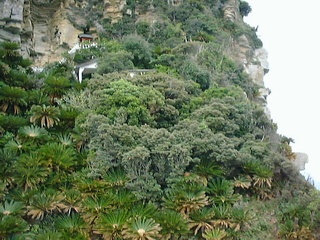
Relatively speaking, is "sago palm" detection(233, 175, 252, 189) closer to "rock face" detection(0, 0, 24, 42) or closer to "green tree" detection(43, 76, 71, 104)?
"green tree" detection(43, 76, 71, 104)

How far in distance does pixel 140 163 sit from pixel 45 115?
5.42 m

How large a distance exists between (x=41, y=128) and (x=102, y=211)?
5763 millimetres

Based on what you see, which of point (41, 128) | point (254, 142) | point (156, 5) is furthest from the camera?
point (156, 5)

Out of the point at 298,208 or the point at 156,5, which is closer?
the point at 298,208

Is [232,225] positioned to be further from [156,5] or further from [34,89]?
[156,5]

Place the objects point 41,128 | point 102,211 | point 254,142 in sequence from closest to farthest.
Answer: point 102,211 < point 41,128 < point 254,142

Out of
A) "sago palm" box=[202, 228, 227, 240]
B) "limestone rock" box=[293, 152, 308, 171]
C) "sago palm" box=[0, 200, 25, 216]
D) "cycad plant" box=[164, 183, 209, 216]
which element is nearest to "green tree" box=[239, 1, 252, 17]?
"limestone rock" box=[293, 152, 308, 171]

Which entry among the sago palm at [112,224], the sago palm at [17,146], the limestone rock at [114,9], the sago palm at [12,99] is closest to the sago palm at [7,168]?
the sago palm at [17,146]

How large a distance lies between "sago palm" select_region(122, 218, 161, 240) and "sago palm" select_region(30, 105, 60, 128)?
743 cm

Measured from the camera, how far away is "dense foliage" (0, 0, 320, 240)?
15.4 metres

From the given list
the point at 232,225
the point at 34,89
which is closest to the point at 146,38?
the point at 34,89

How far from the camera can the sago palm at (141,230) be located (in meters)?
14.5

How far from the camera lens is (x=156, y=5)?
3684 cm

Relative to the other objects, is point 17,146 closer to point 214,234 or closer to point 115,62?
point 214,234
